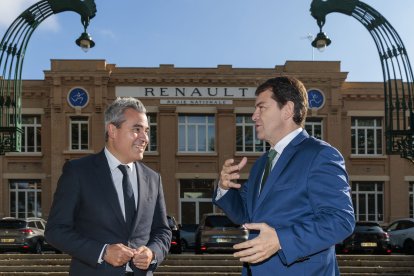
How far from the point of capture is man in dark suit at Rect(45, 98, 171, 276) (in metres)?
3.63

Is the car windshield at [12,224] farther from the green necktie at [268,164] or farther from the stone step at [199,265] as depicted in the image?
the green necktie at [268,164]

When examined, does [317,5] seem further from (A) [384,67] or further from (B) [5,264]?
(B) [5,264]

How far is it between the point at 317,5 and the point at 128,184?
6416mm

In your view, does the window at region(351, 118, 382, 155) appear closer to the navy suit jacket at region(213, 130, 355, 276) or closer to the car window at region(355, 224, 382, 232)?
the car window at region(355, 224, 382, 232)

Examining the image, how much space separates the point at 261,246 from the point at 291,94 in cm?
96

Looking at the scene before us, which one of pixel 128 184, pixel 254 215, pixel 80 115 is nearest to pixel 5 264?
pixel 128 184

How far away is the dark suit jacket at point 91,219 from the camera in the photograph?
363 centimetres

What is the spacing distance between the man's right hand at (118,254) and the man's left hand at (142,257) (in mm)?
75

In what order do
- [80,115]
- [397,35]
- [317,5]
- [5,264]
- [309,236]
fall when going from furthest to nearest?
[80,115] → [5,264] → [397,35] → [317,5] → [309,236]

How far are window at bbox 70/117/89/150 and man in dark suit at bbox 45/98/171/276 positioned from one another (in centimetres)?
2981

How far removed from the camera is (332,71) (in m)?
33.6

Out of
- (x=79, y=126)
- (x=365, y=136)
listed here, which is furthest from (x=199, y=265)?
(x=365, y=136)

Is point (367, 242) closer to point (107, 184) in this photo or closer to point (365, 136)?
point (365, 136)

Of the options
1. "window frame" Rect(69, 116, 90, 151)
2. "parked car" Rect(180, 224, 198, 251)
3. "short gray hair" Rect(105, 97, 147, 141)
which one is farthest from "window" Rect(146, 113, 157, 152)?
"short gray hair" Rect(105, 97, 147, 141)
